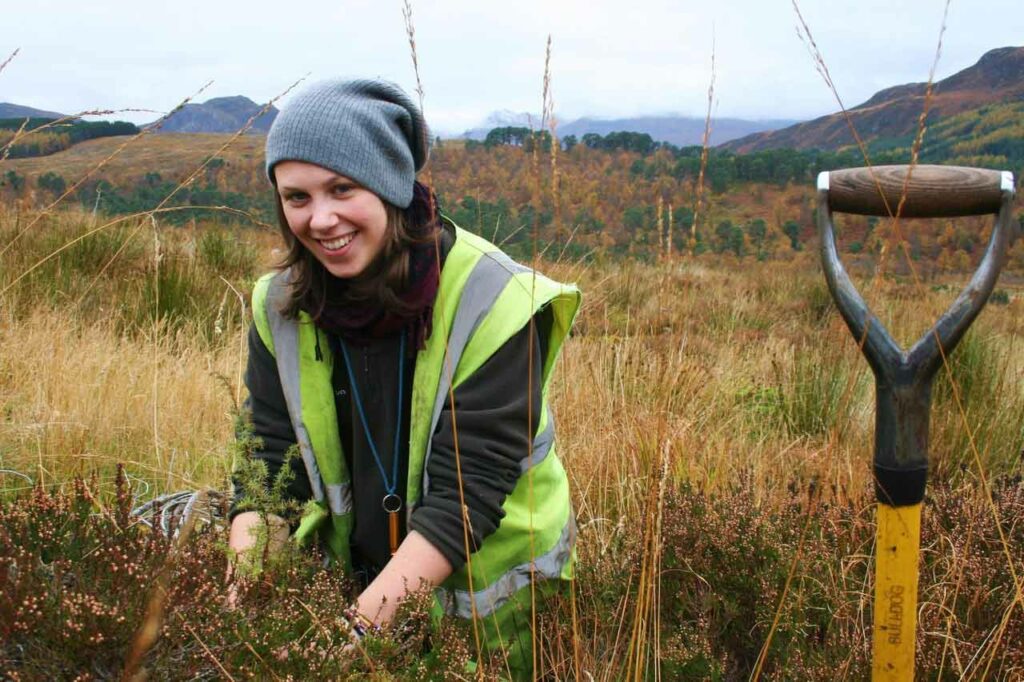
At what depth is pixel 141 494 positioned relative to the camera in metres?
3.04

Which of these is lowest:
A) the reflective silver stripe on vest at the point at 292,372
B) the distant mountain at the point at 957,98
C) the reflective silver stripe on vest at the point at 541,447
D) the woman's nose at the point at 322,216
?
the reflective silver stripe on vest at the point at 541,447

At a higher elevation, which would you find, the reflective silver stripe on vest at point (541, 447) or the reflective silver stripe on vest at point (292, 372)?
the reflective silver stripe on vest at point (292, 372)

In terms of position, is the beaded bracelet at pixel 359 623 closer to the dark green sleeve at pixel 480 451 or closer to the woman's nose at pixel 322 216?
the dark green sleeve at pixel 480 451

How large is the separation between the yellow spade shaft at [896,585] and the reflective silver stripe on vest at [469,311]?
3.15 ft

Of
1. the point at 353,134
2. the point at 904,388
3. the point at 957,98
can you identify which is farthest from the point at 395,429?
the point at 957,98

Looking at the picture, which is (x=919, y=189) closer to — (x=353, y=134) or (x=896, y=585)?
(x=896, y=585)

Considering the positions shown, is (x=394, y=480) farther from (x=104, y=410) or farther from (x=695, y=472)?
(x=104, y=410)

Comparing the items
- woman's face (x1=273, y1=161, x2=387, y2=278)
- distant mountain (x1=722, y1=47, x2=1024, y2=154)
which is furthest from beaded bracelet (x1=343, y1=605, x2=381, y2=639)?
distant mountain (x1=722, y1=47, x2=1024, y2=154)

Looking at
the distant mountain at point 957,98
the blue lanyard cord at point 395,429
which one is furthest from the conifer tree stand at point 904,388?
the distant mountain at point 957,98

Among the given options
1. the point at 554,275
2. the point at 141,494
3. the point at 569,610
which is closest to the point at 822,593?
the point at 569,610

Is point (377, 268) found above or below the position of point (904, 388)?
above

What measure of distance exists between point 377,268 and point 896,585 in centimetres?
133

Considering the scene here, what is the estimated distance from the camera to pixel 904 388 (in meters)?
1.55

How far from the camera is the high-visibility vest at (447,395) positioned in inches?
80.0
